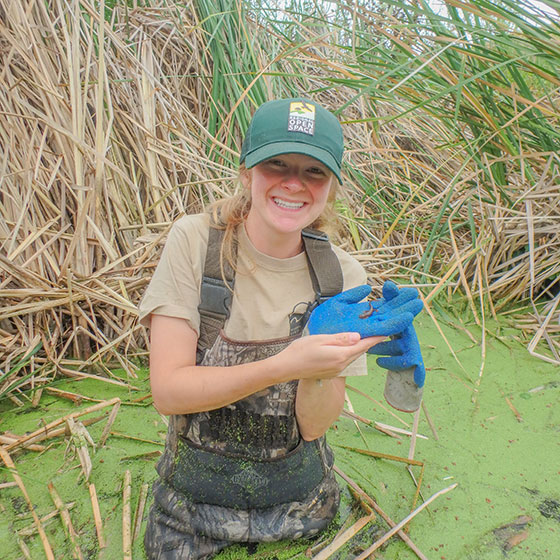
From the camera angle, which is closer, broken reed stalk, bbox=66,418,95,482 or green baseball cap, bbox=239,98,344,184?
green baseball cap, bbox=239,98,344,184

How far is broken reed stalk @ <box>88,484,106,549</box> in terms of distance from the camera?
1.38m

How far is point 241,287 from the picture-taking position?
1330 millimetres

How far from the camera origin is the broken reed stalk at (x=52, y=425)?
1.63 metres

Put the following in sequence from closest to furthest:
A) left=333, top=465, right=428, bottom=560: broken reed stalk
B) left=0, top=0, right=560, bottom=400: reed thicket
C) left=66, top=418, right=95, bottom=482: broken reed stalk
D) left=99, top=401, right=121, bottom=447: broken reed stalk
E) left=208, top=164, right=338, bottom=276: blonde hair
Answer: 1. left=208, top=164, right=338, bottom=276: blonde hair
2. left=333, top=465, right=428, bottom=560: broken reed stalk
3. left=66, top=418, right=95, bottom=482: broken reed stalk
4. left=99, top=401, right=121, bottom=447: broken reed stalk
5. left=0, top=0, right=560, bottom=400: reed thicket

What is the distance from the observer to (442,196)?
9.55 ft

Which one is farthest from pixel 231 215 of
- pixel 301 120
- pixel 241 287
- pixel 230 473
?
pixel 230 473

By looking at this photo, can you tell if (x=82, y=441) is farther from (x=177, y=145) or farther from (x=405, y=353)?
(x=177, y=145)

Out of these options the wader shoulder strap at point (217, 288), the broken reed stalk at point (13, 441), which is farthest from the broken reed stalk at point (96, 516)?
the wader shoulder strap at point (217, 288)

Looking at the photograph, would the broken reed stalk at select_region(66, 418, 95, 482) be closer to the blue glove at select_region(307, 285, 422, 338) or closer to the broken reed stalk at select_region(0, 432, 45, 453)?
the broken reed stalk at select_region(0, 432, 45, 453)

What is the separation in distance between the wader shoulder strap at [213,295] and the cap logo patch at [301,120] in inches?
13.3

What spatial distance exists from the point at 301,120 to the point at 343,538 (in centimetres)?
111

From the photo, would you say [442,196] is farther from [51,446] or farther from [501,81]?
[51,446]

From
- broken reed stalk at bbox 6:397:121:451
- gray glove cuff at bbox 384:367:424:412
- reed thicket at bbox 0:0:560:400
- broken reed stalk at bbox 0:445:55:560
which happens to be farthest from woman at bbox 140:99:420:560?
reed thicket at bbox 0:0:560:400

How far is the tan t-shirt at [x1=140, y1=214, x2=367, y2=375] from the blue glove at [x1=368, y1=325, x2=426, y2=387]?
13 cm
